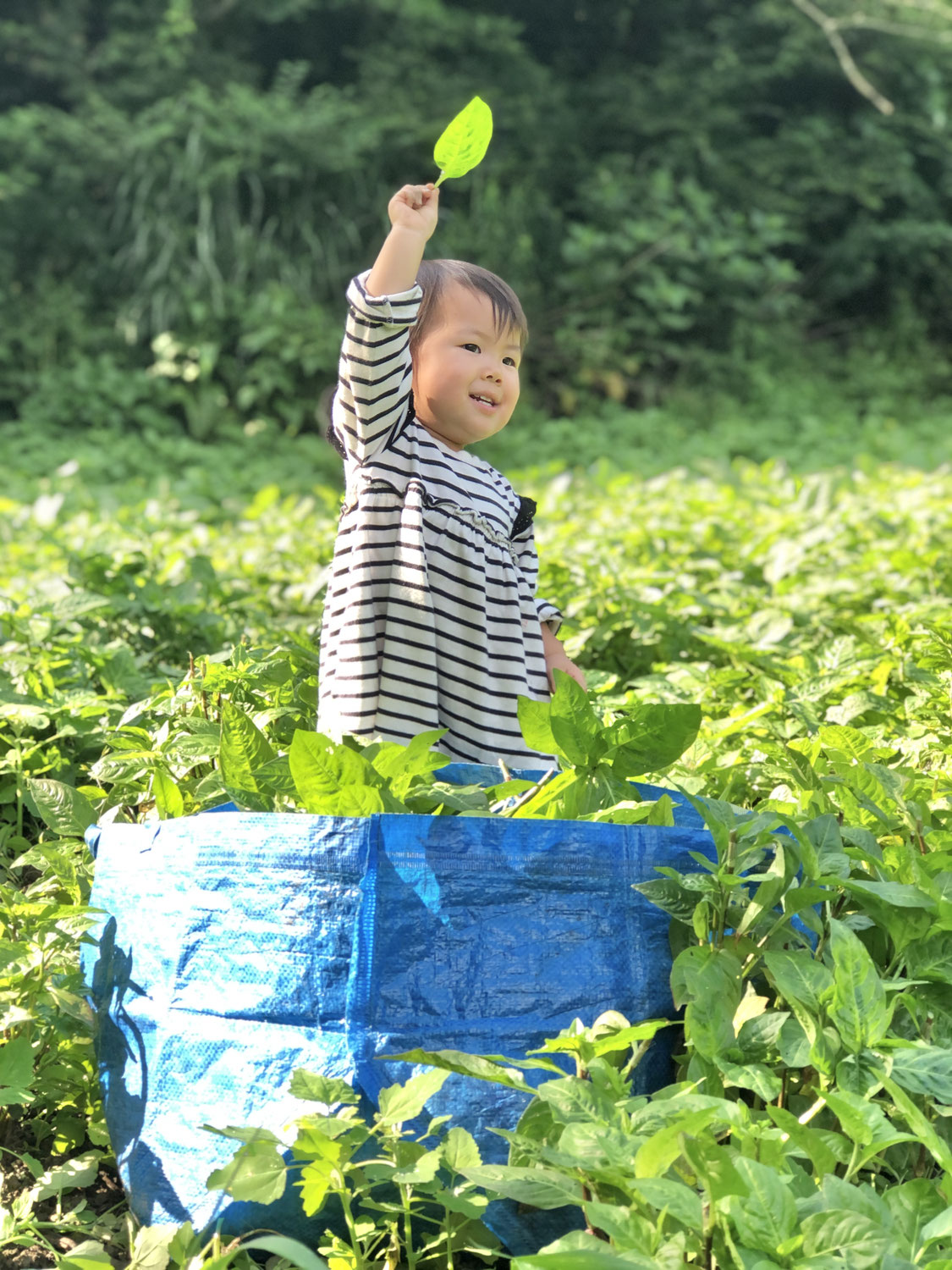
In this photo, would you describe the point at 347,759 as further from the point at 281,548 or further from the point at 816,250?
the point at 816,250

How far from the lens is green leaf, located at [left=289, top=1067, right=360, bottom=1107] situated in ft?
3.88

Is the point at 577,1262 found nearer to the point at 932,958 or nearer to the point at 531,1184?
the point at 531,1184

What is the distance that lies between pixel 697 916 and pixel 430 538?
1.04 metres

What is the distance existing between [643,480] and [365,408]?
6.06 m

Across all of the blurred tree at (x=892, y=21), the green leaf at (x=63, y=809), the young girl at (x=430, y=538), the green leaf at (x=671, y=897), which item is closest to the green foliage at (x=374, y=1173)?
the green leaf at (x=671, y=897)

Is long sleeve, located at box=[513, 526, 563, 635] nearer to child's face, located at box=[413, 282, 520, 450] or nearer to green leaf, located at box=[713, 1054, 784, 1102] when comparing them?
child's face, located at box=[413, 282, 520, 450]

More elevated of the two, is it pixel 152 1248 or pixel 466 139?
pixel 466 139

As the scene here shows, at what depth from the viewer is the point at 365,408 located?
2.15m

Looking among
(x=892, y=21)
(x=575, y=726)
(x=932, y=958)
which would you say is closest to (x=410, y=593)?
(x=575, y=726)

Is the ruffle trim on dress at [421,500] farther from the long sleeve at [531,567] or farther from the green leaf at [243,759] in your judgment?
the green leaf at [243,759]

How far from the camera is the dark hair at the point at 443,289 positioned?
2252mm

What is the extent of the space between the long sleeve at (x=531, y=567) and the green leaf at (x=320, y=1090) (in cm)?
133

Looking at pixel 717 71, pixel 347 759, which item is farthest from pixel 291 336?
pixel 347 759

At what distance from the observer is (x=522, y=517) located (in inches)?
94.4
